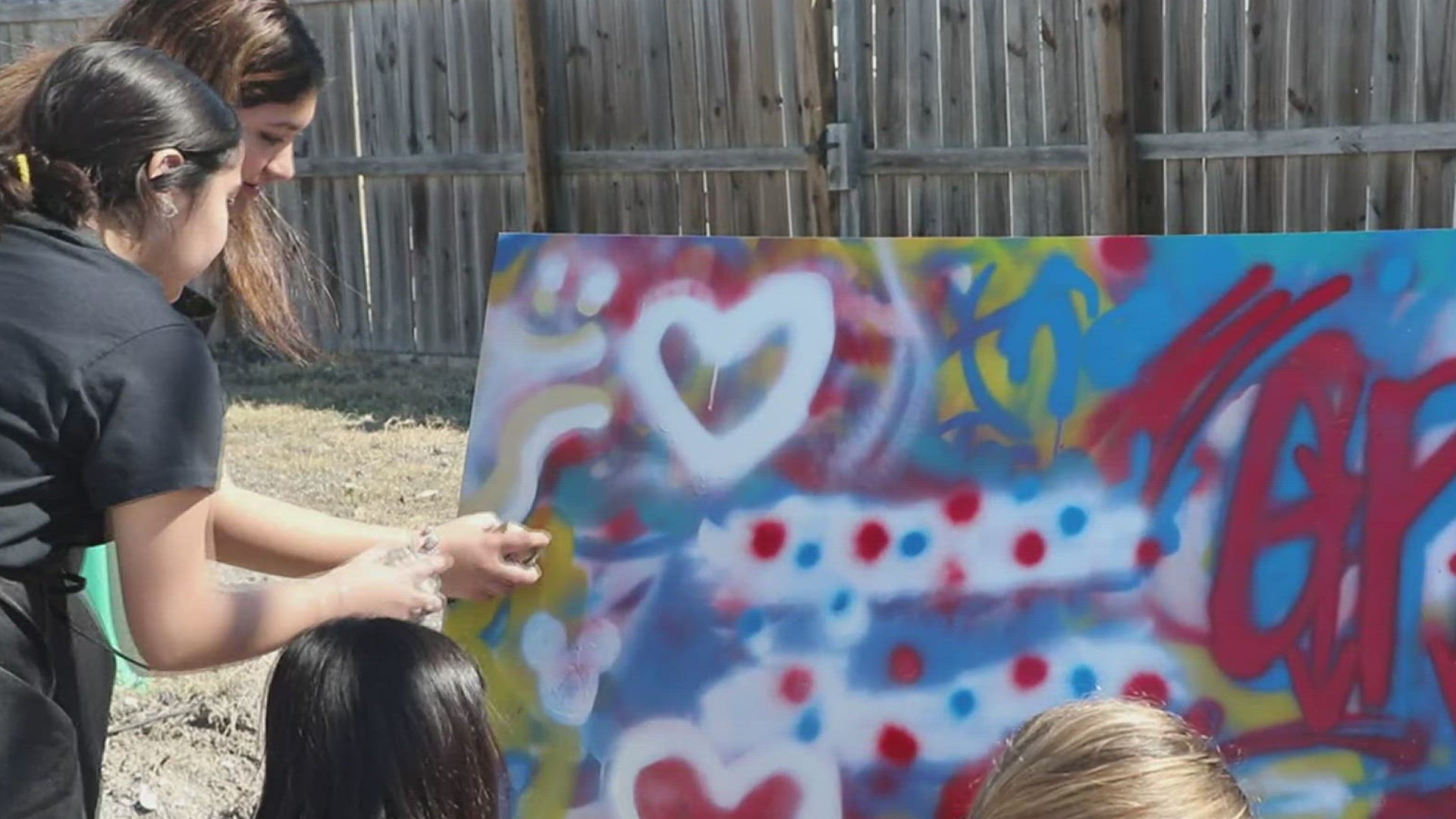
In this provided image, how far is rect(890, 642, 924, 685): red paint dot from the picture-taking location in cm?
207

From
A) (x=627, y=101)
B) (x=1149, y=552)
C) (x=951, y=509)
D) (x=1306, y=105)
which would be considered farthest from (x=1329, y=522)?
(x=627, y=101)

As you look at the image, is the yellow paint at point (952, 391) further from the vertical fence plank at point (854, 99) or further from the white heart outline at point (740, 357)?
the vertical fence plank at point (854, 99)

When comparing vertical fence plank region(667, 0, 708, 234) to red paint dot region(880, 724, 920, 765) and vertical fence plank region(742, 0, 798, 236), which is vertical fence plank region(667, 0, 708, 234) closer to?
vertical fence plank region(742, 0, 798, 236)

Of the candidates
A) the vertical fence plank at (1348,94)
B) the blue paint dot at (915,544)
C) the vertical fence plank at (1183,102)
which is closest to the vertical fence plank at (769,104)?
the vertical fence plank at (1183,102)

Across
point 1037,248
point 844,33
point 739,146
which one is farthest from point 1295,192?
point 1037,248

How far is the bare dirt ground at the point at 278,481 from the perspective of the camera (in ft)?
11.1

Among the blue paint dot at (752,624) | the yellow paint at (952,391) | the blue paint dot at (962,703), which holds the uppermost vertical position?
the yellow paint at (952,391)

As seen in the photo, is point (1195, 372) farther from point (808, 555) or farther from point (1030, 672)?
point (808, 555)

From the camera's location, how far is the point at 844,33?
562 cm

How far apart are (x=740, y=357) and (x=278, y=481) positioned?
3788 mm

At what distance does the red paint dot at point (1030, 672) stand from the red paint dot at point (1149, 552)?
0.16 meters

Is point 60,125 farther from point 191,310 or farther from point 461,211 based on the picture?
point 461,211

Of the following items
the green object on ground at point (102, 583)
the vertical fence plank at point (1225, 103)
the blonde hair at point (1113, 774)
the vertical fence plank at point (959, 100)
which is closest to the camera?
the blonde hair at point (1113, 774)

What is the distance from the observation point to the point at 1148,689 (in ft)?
A: 6.46
